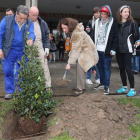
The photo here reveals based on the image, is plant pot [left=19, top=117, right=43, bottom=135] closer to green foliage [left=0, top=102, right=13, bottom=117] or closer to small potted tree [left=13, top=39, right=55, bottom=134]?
small potted tree [left=13, top=39, right=55, bottom=134]

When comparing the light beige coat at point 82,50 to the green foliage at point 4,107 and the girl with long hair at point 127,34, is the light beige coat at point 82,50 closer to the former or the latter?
the girl with long hair at point 127,34

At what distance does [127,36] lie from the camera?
4.32m

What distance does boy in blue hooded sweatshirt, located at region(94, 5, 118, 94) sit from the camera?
4.31 meters

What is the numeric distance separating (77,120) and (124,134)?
734 mm

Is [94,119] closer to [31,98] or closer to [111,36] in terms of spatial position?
[31,98]

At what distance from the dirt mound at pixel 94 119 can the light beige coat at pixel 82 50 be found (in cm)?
99

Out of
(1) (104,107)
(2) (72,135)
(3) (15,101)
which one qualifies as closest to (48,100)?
(3) (15,101)

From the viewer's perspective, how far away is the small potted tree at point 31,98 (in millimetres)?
2974

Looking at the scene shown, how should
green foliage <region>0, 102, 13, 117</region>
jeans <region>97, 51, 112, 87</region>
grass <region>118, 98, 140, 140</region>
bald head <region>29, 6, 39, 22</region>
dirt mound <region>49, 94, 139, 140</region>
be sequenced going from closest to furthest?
dirt mound <region>49, 94, 139, 140</region>, grass <region>118, 98, 140, 140</region>, green foliage <region>0, 102, 13, 117</region>, bald head <region>29, 6, 39, 22</region>, jeans <region>97, 51, 112, 87</region>

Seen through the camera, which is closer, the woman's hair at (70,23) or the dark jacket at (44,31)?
the woman's hair at (70,23)

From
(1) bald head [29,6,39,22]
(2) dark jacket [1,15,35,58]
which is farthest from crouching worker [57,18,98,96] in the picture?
(2) dark jacket [1,15,35,58]

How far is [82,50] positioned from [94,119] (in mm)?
1840

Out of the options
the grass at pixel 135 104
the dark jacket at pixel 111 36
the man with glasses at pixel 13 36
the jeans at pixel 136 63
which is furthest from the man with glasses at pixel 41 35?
the jeans at pixel 136 63

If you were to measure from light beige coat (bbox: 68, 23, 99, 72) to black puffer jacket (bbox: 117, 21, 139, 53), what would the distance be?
624mm
